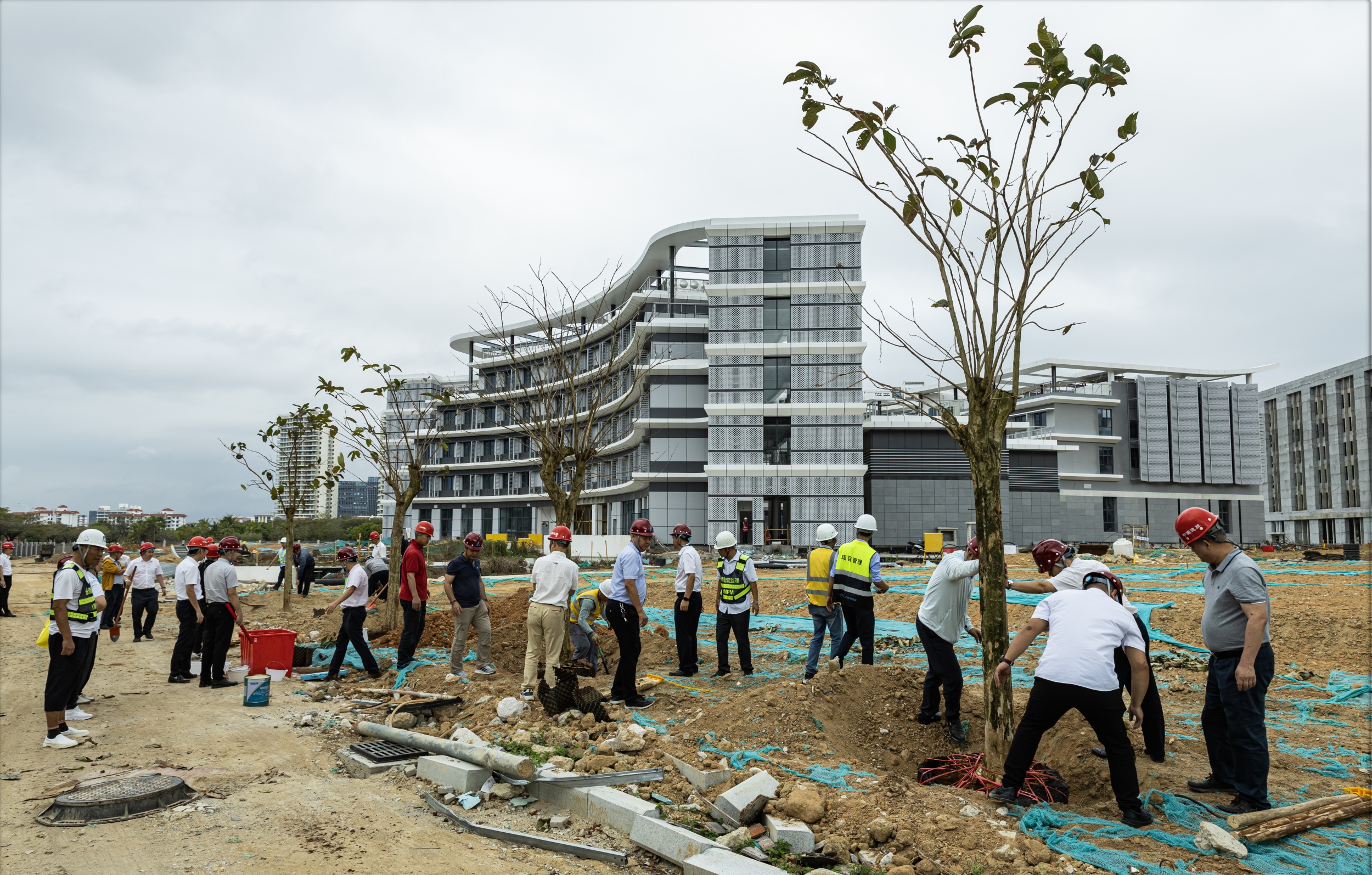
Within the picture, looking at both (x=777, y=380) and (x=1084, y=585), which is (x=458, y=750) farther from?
(x=777, y=380)

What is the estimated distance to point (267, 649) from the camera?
1061 centimetres

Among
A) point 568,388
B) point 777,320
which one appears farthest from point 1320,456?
point 568,388

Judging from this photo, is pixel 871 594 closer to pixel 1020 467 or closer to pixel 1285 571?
pixel 1285 571

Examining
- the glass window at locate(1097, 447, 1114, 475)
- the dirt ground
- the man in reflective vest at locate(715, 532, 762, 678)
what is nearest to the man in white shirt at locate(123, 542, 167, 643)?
the dirt ground

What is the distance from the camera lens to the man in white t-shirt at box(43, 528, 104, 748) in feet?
24.5

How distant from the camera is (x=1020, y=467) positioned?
50.7 metres

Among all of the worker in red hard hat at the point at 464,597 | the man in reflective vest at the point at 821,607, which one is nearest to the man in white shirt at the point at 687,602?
the man in reflective vest at the point at 821,607

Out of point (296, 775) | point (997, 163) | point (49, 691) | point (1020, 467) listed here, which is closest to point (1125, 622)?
point (997, 163)

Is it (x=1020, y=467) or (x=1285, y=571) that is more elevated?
(x=1020, y=467)

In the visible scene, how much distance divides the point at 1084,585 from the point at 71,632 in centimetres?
879

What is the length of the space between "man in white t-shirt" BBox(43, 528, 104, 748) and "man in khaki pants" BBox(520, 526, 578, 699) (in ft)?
13.4

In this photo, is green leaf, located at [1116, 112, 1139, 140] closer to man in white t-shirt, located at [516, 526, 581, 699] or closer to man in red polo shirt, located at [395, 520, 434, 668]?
man in white t-shirt, located at [516, 526, 581, 699]

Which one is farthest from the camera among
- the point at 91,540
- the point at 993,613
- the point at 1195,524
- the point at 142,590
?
the point at 142,590

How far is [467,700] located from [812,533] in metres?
32.6
